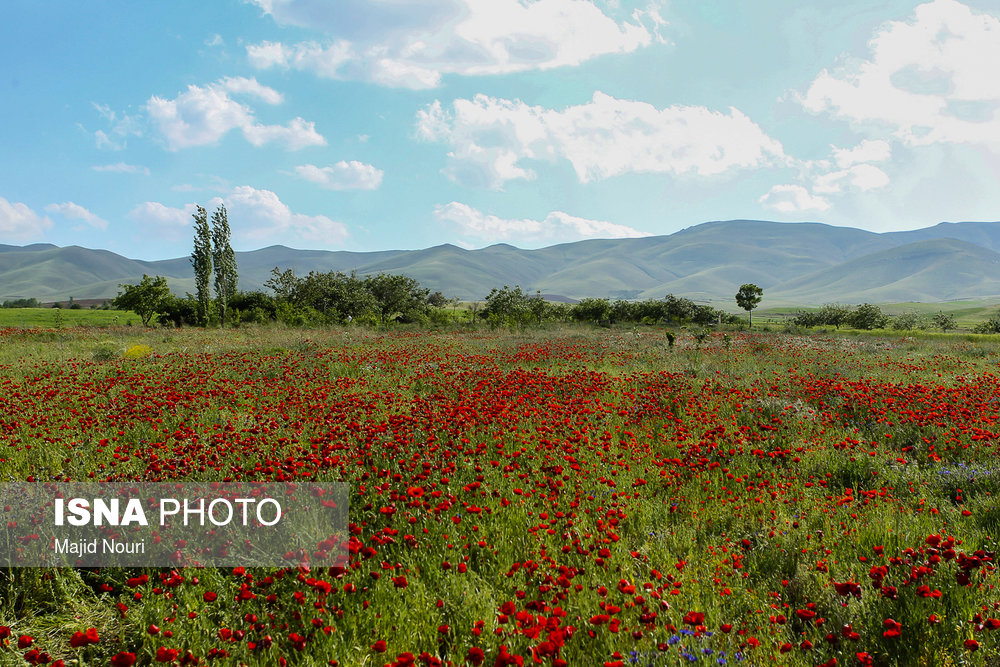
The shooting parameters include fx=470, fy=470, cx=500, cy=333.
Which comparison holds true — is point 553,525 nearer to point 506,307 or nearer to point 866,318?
point 506,307

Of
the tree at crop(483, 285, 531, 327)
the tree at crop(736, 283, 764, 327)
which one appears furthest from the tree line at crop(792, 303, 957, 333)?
the tree at crop(483, 285, 531, 327)

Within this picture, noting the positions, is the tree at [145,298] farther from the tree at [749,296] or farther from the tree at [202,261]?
the tree at [749,296]

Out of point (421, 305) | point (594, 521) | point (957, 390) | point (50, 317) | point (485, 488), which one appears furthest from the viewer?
point (50, 317)

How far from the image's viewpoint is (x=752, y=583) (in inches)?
153

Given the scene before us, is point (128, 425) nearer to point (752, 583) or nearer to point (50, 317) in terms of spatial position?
point (752, 583)

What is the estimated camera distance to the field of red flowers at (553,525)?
9.87ft

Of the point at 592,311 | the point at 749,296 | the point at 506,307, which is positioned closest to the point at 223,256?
the point at 506,307

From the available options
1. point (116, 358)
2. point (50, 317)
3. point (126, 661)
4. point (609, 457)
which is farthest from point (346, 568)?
point (50, 317)

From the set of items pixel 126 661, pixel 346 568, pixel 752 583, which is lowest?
pixel 752 583

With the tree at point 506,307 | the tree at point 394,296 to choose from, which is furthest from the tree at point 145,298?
the tree at point 506,307

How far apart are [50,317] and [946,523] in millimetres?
85711

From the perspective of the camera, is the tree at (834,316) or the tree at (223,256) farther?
the tree at (834,316)

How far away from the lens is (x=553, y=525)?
4.48 m

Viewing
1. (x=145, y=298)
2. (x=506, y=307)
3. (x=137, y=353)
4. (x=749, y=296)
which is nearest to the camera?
(x=137, y=353)
